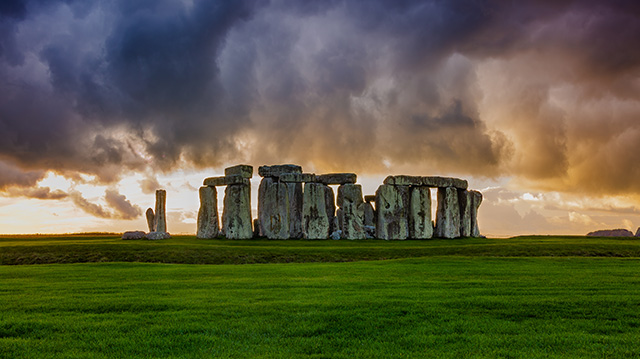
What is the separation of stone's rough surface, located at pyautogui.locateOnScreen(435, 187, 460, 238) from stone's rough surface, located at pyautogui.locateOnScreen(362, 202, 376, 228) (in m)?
4.88

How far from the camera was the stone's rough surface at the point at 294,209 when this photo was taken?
35.1 meters

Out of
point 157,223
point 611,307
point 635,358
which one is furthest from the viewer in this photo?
point 157,223

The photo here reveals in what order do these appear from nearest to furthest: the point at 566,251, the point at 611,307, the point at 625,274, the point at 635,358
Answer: the point at 635,358
the point at 611,307
the point at 625,274
the point at 566,251

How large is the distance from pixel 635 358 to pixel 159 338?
24.4 ft

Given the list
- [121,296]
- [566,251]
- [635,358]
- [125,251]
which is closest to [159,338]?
[121,296]

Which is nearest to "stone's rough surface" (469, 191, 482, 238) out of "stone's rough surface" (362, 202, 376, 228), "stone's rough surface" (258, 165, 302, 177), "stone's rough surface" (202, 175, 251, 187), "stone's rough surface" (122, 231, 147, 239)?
"stone's rough surface" (362, 202, 376, 228)

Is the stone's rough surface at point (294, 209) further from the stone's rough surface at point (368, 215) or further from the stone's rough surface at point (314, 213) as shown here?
the stone's rough surface at point (368, 215)

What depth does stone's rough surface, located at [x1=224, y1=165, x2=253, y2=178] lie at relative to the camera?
35.1m

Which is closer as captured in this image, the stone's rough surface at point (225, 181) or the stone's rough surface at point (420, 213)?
the stone's rough surface at point (225, 181)

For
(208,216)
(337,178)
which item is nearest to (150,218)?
(208,216)

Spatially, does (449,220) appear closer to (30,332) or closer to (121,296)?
(121,296)

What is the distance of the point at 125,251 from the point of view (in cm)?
2478

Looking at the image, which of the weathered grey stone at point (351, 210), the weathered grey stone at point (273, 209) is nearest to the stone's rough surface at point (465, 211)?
the weathered grey stone at point (351, 210)

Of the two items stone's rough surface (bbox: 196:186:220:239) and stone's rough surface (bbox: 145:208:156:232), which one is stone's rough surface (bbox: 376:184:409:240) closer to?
stone's rough surface (bbox: 196:186:220:239)
